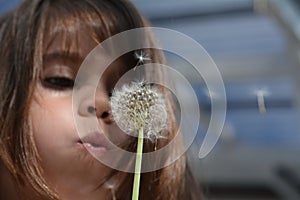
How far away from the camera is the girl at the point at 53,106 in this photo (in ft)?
1.37

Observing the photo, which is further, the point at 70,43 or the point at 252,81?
the point at 252,81

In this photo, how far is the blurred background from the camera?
1.82 m

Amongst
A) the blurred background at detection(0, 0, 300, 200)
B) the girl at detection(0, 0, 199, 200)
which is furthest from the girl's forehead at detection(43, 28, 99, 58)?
the blurred background at detection(0, 0, 300, 200)

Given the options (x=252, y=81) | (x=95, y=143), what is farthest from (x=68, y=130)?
(x=252, y=81)

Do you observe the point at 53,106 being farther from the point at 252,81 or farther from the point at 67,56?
the point at 252,81

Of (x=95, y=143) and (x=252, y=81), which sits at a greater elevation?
(x=252, y=81)

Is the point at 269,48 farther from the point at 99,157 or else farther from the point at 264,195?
the point at 99,157

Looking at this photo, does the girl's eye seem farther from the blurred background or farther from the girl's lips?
the blurred background

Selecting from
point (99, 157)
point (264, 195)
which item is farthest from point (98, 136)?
point (264, 195)

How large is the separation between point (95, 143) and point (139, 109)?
0.05 metres

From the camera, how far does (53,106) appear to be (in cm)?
42

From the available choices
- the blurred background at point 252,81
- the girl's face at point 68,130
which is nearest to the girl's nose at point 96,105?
the girl's face at point 68,130

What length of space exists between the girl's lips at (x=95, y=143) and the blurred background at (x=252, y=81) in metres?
0.74

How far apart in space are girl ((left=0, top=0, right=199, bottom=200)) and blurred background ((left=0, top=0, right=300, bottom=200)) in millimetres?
675
